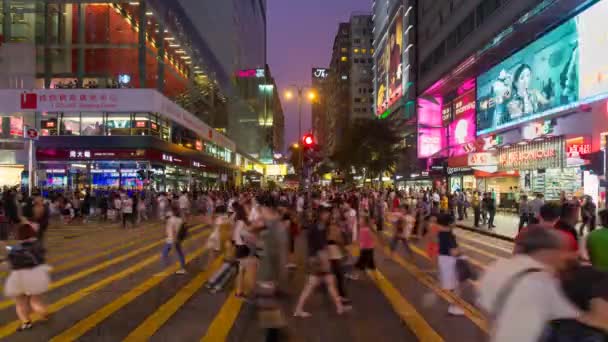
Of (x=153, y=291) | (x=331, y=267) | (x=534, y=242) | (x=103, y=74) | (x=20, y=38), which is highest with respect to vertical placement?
(x=20, y=38)

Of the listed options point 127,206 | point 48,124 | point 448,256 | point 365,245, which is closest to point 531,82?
point 127,206

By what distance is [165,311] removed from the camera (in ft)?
26.9

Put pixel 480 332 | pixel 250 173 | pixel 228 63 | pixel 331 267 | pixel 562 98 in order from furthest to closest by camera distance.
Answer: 1. pixel 250 173
2. pixel 228 63
3. pixel 562 98
4. pixel 331 267
5. pixel 480 332

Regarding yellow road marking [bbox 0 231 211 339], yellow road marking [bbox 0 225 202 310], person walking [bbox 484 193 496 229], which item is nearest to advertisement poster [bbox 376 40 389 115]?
person walking [bbox 484 193 496 229]

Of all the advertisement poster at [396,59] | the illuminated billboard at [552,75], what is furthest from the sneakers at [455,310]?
the advertisement poster at [396,59]

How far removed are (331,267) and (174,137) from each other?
38.0m

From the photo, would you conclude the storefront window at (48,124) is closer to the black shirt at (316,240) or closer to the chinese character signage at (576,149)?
the chinese character signage at (576,149)

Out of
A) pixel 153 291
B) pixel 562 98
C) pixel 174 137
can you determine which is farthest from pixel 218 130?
pixel 153 291

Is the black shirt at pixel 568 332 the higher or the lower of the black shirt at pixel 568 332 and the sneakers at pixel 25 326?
the higher

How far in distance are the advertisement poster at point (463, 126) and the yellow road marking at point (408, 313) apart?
111 feet

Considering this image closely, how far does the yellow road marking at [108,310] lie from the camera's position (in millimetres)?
6891

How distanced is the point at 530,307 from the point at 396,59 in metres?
74.2

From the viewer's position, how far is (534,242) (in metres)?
3.28

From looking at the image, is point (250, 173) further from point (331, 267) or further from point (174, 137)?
point (331, 267)
